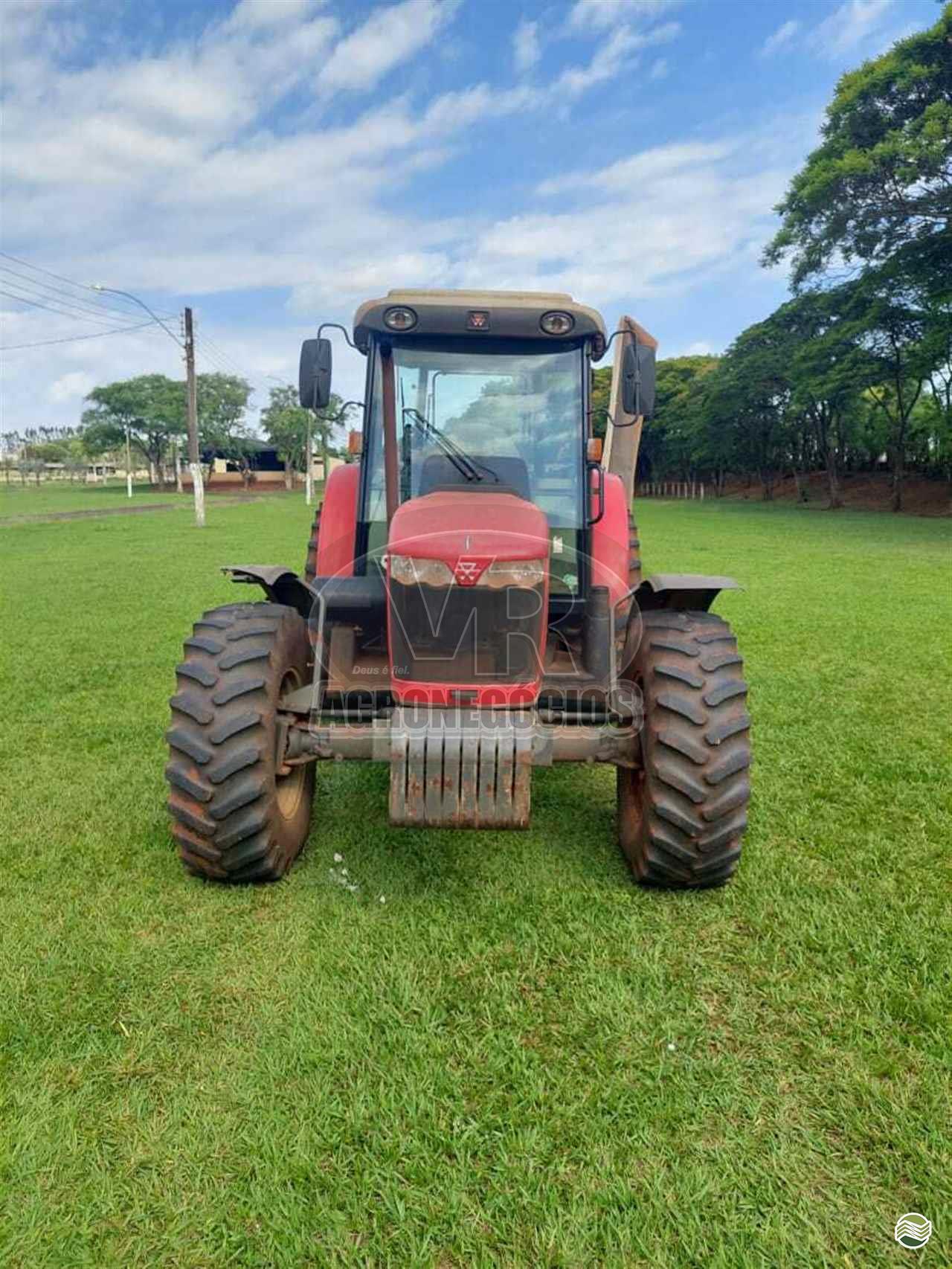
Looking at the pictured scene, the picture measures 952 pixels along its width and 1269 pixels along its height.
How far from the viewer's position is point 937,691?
629 centimetres

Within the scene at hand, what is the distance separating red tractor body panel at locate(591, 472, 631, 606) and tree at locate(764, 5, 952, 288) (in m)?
20.7

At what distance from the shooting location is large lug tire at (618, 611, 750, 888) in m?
3.10

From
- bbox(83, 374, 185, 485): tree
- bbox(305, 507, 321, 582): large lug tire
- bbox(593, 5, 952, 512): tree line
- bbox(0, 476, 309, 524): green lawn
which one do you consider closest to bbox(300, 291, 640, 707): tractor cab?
bbox(305, 507, 321, 582): large lug tire

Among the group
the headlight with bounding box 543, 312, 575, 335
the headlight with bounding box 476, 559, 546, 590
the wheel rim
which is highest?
the headlight with bounding box 543, 312, 575, 335

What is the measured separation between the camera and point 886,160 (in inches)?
786

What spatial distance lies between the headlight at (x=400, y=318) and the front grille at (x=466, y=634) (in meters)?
1.17

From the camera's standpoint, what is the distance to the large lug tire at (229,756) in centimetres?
311

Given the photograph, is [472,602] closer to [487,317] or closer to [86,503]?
[487,317]

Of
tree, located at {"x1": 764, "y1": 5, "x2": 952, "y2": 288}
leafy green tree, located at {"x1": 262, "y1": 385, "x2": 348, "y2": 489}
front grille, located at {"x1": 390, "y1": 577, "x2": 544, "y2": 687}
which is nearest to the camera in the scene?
front grille, located at {"x1": 390, "y1": 577, "x2": 544, "y2": 687}

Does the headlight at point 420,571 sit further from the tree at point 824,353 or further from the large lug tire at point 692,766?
the tree at point 824,353

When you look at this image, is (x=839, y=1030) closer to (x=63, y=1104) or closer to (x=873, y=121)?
(x=63, y=1104)

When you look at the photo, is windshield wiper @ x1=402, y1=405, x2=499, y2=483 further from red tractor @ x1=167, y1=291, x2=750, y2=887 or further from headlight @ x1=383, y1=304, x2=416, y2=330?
headlight @ x1=383, y1=304, x2=416, y2=330

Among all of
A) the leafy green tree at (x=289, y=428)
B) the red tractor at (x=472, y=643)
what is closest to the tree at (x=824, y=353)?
the red tractor at (x=472, y=643)

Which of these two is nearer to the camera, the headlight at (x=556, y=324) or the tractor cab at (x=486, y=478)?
the tractor cab at (x=486, y=478)
